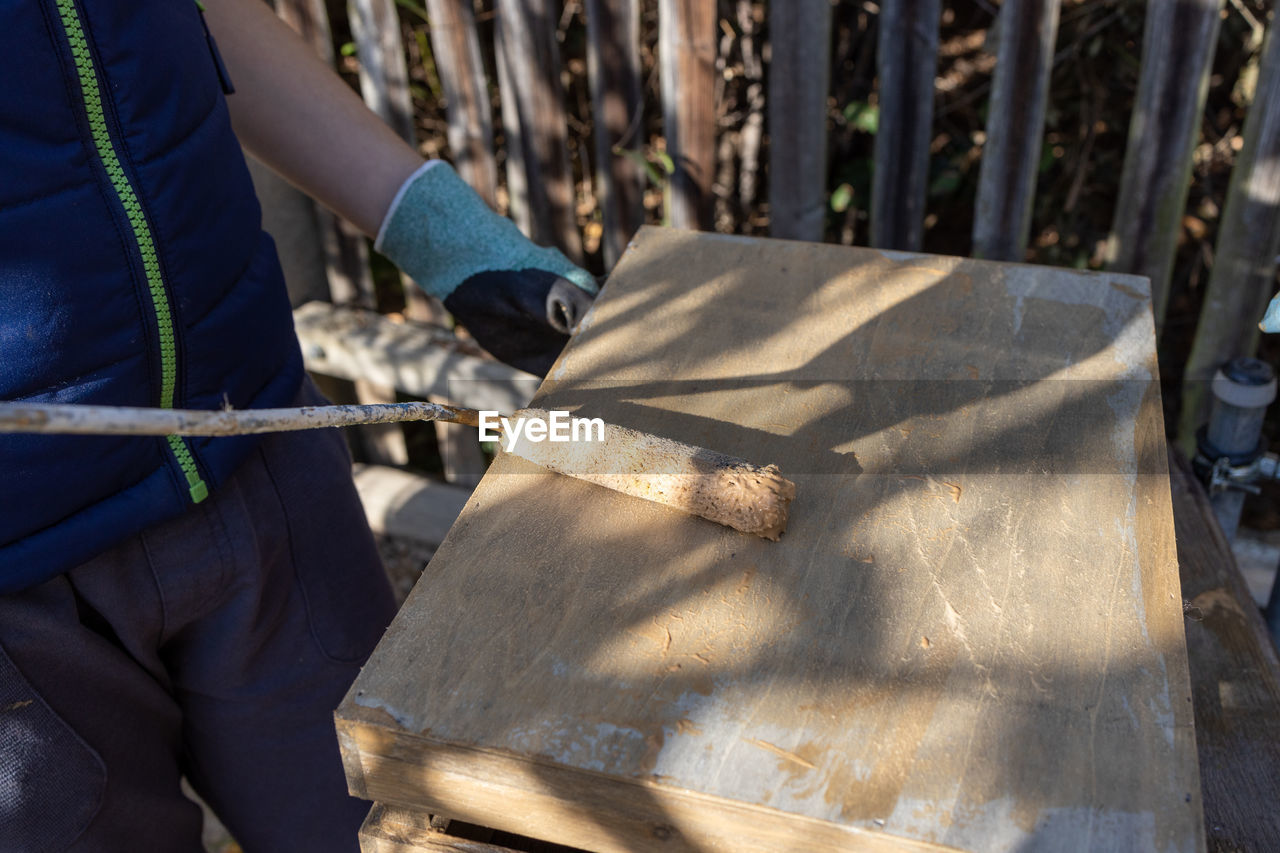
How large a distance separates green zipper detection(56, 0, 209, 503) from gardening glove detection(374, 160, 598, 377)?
0.39 metres

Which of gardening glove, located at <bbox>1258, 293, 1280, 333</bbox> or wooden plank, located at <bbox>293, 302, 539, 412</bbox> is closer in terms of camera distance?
gardening glove, located at <bbox>1258, 293, 1280, 333</bbox>

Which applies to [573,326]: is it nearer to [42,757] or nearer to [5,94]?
[5,94]

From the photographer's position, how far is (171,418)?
0.64 metres

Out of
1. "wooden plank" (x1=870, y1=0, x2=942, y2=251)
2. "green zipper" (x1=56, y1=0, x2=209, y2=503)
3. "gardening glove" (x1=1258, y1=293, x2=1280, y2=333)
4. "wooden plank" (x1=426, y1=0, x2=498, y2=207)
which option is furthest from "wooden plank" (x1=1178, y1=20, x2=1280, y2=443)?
"green zipper" (x1=56, y1=0, x2=209, y2=503)

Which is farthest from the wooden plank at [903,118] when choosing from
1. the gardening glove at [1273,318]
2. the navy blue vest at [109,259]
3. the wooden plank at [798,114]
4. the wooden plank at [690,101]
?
the navy blue vest at [109,259]

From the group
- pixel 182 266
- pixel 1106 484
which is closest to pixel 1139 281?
pixel 1106 484

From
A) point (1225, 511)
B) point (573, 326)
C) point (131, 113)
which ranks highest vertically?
point (131, 113)

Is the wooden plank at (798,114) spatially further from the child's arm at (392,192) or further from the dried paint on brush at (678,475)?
the dried paint on brush at (678,475)

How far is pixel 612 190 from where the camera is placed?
227 centimetres

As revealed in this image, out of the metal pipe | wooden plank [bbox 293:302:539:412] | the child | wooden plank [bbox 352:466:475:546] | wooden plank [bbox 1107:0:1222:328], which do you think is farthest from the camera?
wooden plank [bbox 352:466:475:546]

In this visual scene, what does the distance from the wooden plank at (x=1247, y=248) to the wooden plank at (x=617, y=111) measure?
3.84 ft

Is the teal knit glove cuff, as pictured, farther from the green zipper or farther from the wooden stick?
the wooden stick

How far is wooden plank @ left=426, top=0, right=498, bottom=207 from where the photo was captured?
215 centimetres

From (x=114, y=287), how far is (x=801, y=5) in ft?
4.42
